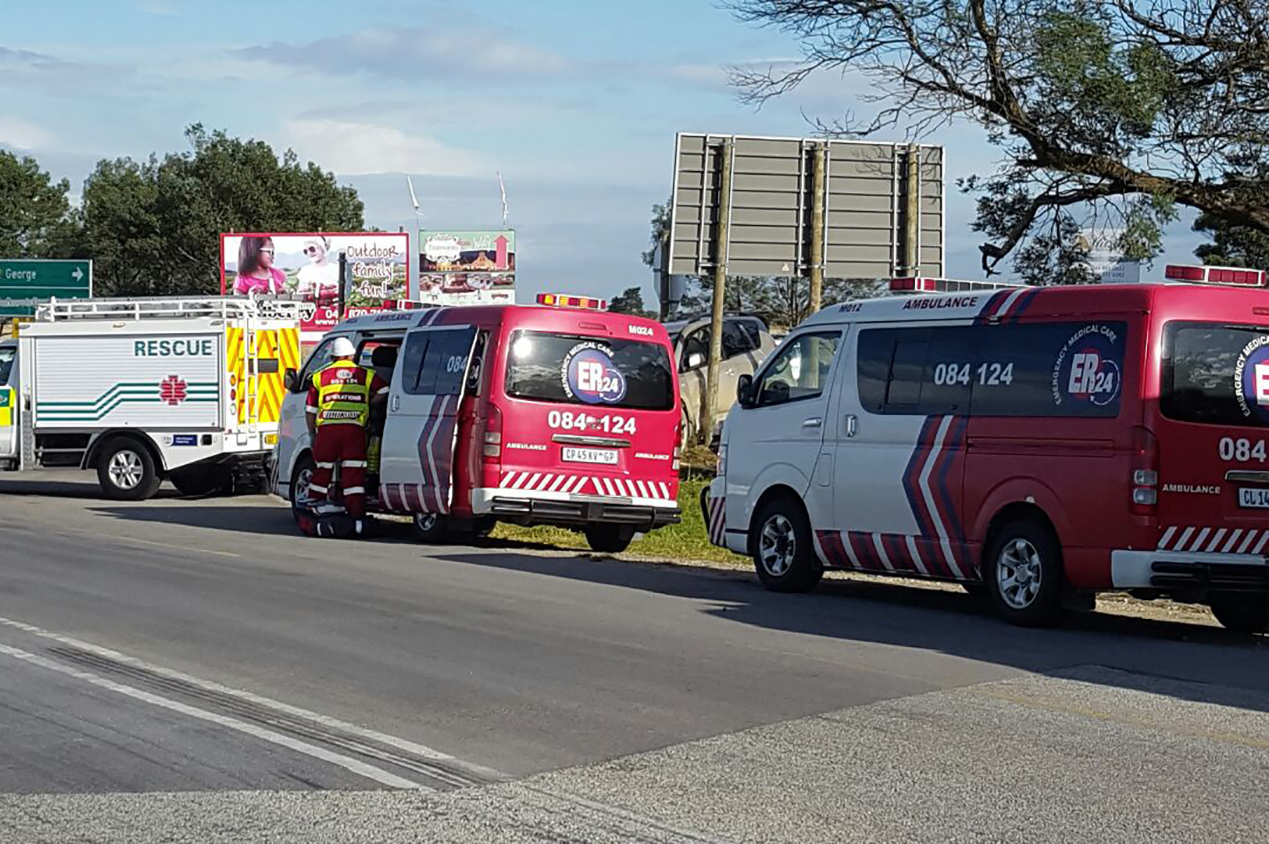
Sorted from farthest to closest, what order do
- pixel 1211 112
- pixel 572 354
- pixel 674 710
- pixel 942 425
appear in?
pixel 1211 112
pixel 572 354
pixel 942 425
pixel 674 710

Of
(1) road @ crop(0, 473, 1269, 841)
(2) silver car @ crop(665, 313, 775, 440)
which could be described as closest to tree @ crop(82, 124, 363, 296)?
(2) silver car @ crop(665, 313, 775, 440)

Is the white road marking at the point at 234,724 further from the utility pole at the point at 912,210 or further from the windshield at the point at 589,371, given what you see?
the utility pole at the point at 912,210

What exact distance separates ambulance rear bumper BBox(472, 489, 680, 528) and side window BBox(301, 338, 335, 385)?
12.5ft

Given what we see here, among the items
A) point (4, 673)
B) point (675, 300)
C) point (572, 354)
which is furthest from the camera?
point (675, 300)

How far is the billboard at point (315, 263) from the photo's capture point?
2181 inches

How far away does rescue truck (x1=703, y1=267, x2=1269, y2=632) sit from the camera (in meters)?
10.7

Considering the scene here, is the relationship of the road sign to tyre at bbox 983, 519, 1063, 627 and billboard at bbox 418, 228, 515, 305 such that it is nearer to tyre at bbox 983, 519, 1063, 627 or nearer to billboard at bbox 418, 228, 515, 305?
tyre at bbox 983, 519, 1063, 627

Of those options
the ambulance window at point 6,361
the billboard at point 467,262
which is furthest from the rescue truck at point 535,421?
the billboard at point 467,262

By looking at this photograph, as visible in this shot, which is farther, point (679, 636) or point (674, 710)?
point (679, 636)

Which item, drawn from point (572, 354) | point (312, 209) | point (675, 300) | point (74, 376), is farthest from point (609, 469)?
point (312, 209)

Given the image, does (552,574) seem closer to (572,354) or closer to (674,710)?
(572,354)

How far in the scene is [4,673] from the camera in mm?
9297

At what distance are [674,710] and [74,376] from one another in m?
16.7

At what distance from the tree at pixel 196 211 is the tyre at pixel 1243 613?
58040 millimetres
